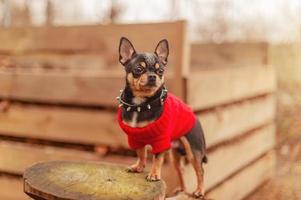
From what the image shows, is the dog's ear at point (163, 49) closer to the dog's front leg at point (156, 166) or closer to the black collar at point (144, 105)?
the black collar at point (144, 105)

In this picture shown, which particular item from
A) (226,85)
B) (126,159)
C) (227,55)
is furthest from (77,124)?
(227,55)

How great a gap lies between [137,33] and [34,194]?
3.78 ft

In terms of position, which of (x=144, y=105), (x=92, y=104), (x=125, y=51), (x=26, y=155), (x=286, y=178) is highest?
(x=125, y=51)

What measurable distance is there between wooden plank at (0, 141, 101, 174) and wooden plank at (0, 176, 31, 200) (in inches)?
1.8

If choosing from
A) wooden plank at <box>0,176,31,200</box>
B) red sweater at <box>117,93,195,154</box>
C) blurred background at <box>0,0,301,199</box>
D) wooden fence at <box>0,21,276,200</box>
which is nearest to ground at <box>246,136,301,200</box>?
blurred background at <box>0,0,301,199</box>

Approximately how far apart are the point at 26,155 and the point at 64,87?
0.39 meters

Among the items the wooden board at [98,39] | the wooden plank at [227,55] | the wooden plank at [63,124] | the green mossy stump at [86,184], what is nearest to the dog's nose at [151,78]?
the green mossy stump at [86,184]

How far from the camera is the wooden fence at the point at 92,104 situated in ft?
6.71

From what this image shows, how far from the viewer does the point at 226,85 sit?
2525 mm

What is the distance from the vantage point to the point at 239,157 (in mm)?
2789

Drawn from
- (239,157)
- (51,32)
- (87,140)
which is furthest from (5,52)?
(239,157)

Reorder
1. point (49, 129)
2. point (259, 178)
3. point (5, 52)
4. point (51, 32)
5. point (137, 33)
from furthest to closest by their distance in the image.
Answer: point (259, 178)
point (5, 52)
point (51, 32)
point (49, 129)
point (137, 33)

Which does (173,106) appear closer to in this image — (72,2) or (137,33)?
(137,33)

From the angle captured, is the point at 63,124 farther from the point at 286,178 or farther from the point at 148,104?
the point at 286,178
